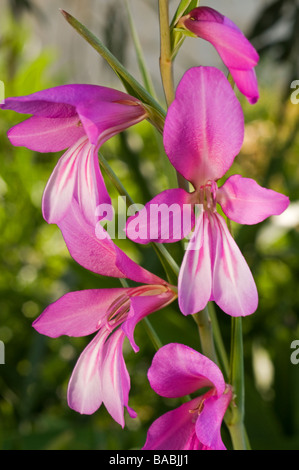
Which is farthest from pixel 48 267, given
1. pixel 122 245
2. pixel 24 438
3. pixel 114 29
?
pixel 114 29

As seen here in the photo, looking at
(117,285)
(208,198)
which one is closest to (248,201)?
(208,198)

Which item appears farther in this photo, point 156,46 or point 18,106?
point 156,46

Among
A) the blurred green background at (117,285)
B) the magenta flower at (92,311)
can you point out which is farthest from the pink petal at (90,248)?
the blurred green background at (117,285)

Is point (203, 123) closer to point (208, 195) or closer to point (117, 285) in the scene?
point (208, 195)

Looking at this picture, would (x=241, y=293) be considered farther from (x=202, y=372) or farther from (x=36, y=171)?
(x=36, y=171)

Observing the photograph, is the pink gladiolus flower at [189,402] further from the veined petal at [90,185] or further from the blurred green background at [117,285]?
the blurred green background at [117,285]

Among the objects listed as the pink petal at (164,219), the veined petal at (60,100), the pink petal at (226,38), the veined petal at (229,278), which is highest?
the pink petal at (226,38)

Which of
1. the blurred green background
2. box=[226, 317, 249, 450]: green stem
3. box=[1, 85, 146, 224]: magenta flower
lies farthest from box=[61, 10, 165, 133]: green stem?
the blurred green background
